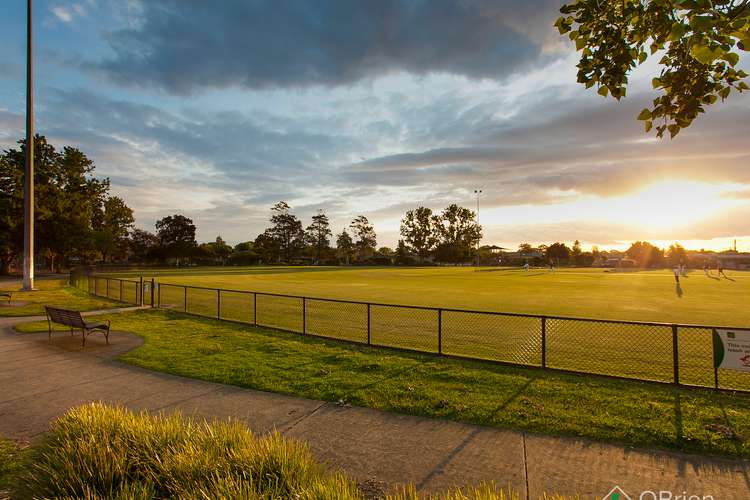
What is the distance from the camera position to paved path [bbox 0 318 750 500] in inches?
165

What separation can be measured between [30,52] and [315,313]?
76.7 feet

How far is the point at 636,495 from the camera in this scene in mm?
3943

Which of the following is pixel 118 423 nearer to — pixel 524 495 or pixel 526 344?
pixel 524 495

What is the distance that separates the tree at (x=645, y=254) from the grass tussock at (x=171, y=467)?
147640mm

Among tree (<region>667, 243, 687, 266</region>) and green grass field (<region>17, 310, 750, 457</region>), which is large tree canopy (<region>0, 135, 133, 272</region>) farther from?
tree (<region>667, 243, 687, 266</region>)

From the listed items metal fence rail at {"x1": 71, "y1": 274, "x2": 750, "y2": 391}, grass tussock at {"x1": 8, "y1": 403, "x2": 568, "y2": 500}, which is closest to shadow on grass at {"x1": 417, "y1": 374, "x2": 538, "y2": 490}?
grass tussock at {"x1": 8, "y1": 403, "x2": 568, "y2": 500}

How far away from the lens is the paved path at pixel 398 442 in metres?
4.19

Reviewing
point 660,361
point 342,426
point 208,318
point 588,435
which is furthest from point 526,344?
point 208,318

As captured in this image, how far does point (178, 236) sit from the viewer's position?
385 ft

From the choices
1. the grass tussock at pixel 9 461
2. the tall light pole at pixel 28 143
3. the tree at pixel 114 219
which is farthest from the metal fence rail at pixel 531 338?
the tree at pixel 114 219

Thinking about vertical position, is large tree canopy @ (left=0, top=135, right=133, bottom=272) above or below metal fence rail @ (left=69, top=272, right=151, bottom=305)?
above

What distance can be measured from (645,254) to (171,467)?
16907 centimetres

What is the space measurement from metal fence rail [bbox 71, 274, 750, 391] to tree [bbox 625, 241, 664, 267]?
444 ft

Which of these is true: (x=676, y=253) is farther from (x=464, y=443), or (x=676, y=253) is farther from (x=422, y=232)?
(x=464, y=443)
